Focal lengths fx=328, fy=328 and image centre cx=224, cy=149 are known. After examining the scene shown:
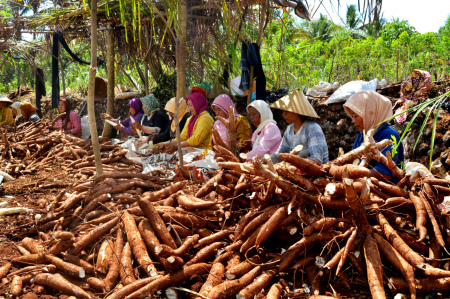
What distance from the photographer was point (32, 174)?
4.71 meters

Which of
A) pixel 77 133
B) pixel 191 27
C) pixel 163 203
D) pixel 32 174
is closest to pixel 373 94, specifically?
pixel 163 203

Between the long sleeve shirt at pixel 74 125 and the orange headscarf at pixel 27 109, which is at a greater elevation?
the orange headscarf at pixel 27 109

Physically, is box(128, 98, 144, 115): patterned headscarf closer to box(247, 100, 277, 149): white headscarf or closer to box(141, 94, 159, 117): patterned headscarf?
box(141, 94, 159, 117): patterned headscarf

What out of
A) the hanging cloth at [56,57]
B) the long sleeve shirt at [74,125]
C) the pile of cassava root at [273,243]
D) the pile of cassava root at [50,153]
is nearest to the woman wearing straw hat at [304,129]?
the pile of cassava root at [273,243]

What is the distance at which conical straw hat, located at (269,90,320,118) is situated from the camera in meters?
2.86

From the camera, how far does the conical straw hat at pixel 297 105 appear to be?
286cm

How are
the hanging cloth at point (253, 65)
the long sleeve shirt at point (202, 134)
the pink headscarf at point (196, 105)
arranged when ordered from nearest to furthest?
the long sleeve shirt at point (202, 134) → the pink headscarf at point (196, 105) → the hanging cloth at point (253, 65)

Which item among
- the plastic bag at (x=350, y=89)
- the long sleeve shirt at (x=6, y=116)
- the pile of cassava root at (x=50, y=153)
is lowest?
the pile of cassava root at (x=50, y=153)

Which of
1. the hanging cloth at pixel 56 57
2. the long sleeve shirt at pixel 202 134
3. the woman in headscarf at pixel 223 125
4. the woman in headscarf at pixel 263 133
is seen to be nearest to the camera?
the woman in headscarf at pixel 263 133

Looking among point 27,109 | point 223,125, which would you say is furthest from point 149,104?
point 27,109

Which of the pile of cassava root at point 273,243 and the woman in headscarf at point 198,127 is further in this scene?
the woman in headscarf at point 198,127

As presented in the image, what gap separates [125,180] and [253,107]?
1.50m

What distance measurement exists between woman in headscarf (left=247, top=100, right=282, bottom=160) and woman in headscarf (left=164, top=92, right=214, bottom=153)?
93cm

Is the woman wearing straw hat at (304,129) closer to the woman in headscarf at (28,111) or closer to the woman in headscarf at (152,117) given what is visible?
the woman in headscarf at (152,117)
